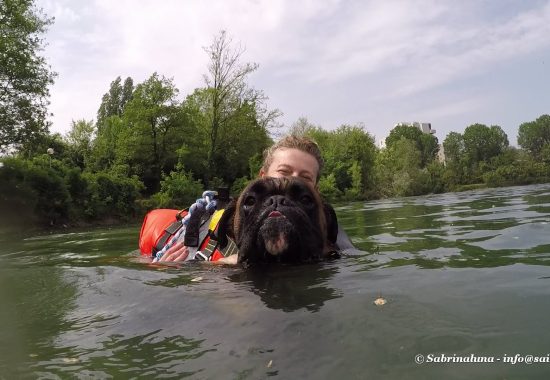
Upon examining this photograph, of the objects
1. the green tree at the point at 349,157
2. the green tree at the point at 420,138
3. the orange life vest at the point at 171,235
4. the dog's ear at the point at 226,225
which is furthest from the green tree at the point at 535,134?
the dog's ear at the point at 226,225

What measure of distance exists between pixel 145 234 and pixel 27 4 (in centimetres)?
2287

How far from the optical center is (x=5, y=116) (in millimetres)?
21516

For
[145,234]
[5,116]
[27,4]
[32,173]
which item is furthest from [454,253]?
[27,4]

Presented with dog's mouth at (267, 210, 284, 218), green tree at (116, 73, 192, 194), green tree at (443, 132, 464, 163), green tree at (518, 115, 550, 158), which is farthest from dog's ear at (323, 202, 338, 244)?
green tree at (518, 115, 550, 158)

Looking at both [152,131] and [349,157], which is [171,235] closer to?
[152,131]

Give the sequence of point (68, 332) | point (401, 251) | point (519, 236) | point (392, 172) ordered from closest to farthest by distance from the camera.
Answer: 1. point (68, 332)
2. point (401, 251)
3. point (519, 236)
4. point (392, 172)

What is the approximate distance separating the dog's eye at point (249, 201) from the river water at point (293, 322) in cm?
52

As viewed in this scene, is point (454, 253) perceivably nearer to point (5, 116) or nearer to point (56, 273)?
point (56, 273)

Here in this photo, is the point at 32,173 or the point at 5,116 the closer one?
the point at 32,173

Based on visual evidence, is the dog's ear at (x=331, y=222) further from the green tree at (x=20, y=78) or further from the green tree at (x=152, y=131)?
the green tree at (x=152, y=131)

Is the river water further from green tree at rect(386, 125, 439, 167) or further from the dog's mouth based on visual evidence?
green tree at rect(386, 125, 439, 167)

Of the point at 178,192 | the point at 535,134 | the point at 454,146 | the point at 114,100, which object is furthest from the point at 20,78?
the point at 535,134

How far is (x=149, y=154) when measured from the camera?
36250mm

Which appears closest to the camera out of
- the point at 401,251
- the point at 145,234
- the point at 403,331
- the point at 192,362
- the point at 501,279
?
the point at 192,362
